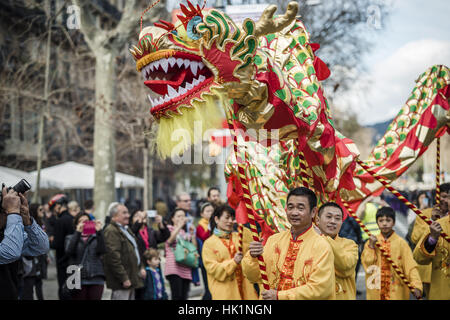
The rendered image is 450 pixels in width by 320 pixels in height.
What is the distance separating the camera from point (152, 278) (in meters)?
7.35

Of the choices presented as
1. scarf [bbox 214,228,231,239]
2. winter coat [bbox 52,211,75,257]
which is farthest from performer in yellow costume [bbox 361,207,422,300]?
winter coat [bbox 52,211,75,257]

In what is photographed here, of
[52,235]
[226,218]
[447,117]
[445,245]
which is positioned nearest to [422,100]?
[447,117]

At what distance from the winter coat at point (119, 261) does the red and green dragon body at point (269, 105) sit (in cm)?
199

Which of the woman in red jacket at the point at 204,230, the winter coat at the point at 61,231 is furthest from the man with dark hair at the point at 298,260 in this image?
the winter coat at the point at 61,231

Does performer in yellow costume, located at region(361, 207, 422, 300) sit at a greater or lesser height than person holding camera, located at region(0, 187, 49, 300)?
lesser

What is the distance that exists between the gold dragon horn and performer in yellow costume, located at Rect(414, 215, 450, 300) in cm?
236

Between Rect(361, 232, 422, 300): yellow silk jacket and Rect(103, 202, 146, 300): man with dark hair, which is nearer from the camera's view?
Rect(361, 232, 422, 300): yellow silk jacket

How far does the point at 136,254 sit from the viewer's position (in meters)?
7.04

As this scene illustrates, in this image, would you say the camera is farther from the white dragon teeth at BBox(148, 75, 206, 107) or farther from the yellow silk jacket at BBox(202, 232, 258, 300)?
the yellow silk jacket at BBox(202, 232, 258, 300)

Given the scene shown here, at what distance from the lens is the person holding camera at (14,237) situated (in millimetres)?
3866

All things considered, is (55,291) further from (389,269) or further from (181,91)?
(181,91)

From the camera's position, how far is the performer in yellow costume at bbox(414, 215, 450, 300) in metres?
4.96

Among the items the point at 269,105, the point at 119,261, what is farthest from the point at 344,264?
the point at 119,261

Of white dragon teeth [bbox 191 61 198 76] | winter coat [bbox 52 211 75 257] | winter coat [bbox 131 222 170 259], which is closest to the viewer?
white dragon teeth [bbox 191 61 198 76]
